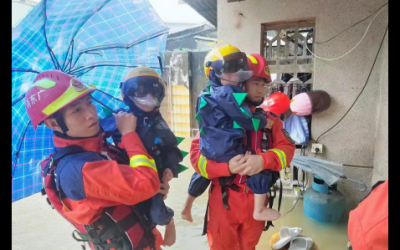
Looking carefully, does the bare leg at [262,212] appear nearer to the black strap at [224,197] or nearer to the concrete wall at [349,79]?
the black strap at [224,197]

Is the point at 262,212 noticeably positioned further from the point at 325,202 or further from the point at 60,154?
the point at 325,202

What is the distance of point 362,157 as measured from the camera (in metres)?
3.53

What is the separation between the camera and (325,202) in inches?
136

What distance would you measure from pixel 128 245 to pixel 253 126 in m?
1.12

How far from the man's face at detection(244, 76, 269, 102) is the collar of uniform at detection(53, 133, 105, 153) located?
3.71 feet

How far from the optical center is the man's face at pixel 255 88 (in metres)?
1.96

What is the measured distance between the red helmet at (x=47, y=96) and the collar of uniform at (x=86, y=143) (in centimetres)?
15

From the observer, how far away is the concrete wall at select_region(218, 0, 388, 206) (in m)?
3.28

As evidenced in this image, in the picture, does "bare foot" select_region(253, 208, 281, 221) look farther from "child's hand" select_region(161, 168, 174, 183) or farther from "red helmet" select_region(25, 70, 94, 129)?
"red helmet" select_region(25, 70, 94, 129)

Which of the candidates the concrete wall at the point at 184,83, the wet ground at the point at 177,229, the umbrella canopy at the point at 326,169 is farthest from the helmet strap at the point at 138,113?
the concrete wall at the point at 184,83
